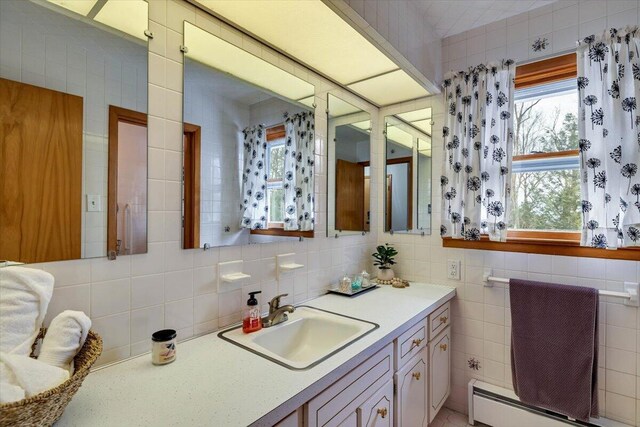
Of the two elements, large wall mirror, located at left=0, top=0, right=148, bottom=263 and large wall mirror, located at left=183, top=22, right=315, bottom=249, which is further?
large wall mirror, located at left=183, top=22, right=315, bottom=249

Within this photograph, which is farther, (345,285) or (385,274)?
(385,274)

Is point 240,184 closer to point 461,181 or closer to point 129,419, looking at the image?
point 129,419

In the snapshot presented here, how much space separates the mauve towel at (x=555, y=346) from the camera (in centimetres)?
157

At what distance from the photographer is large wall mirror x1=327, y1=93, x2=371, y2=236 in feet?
6.47

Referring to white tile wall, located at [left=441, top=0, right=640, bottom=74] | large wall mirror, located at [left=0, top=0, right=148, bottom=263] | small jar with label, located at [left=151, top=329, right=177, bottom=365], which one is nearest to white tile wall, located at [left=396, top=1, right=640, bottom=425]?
white tile wall, located at [left=441, top=0, right=640, bottom=74]

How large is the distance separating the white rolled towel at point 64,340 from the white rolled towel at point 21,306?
0.04m

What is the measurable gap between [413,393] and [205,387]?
1.12 m

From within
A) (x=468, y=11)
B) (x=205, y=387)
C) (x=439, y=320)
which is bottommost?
(x=439, y=320)

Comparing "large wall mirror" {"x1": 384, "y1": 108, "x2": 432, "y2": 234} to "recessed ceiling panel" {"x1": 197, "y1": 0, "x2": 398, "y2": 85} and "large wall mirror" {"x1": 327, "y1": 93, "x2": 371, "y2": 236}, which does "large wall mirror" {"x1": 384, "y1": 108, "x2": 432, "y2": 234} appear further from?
"recessed ceiling panel" {"x1": 197, "y1": 0, "x2": 398, "y2": 85}

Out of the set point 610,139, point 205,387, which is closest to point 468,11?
point 610,139

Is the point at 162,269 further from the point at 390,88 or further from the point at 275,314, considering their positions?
the point at 390,88

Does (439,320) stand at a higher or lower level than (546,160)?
lower

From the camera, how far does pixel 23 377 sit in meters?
0.64

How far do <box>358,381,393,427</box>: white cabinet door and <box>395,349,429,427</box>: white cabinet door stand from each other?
0.07 m
